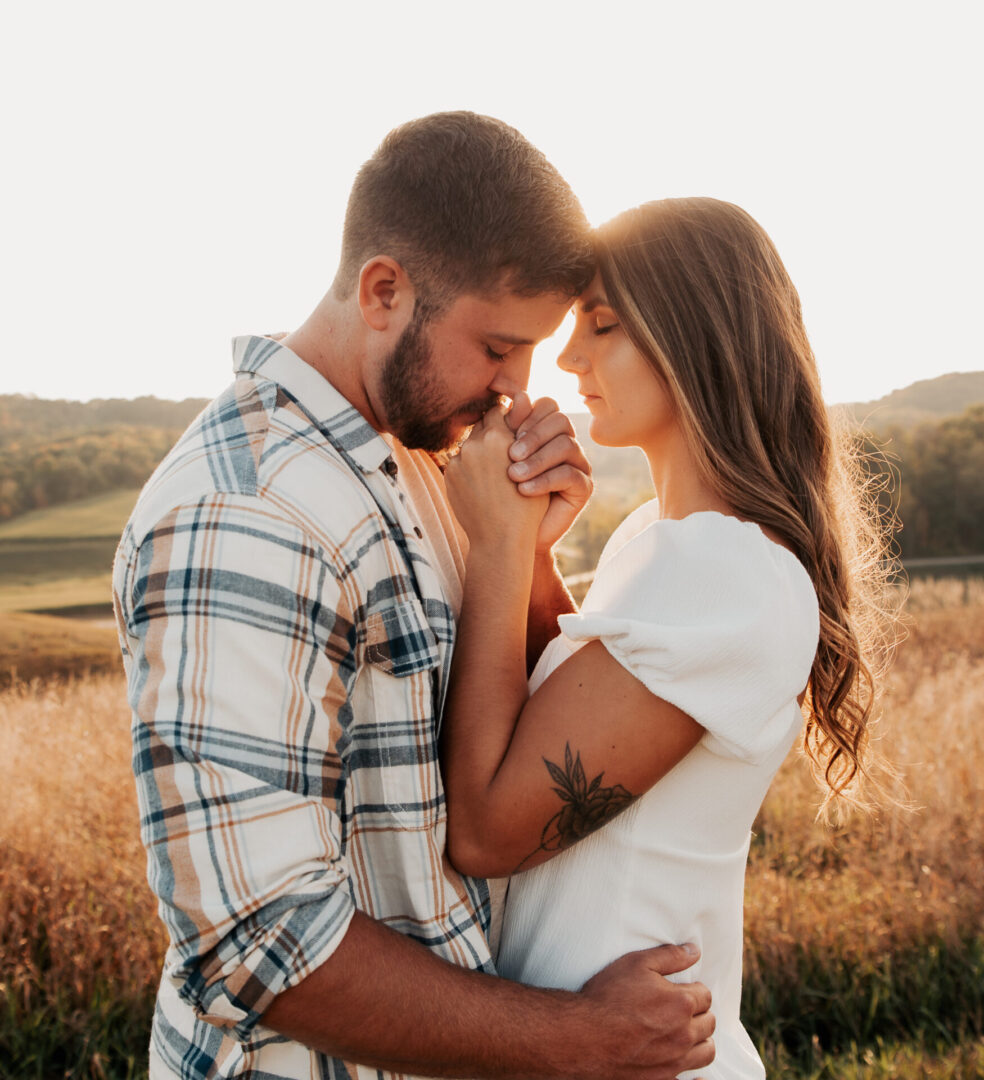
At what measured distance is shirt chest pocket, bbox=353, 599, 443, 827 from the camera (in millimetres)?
1521

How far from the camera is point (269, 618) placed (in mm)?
1304

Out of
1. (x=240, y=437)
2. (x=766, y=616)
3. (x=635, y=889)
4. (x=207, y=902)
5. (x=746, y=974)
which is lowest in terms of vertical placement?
(x=746, y=974)

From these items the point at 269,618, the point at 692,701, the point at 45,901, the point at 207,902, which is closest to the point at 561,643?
the point at 692,701

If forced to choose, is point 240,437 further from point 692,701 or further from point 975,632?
point 975,632

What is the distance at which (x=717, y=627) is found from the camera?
1.58m

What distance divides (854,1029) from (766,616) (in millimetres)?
2933

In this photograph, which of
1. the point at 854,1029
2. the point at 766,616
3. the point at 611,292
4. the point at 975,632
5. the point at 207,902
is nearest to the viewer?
the point at 207,902

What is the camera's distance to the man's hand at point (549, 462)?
6.23 ft

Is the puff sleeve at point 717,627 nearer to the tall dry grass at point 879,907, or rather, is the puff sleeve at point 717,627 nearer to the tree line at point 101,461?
the tall dry grass at point 879,907

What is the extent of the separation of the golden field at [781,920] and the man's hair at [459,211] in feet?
8.05

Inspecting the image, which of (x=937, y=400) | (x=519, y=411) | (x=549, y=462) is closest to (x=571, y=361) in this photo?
(x=519, y=411)

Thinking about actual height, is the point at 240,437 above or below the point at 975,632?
above

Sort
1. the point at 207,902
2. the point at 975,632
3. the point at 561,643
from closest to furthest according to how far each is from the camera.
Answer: the point at 207,902 < the point at 561,643 < the point at 975,632

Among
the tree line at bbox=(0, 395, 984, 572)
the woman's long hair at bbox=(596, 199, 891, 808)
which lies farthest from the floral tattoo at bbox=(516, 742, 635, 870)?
the tree line at bbox=(0, 395, 984, 572)
